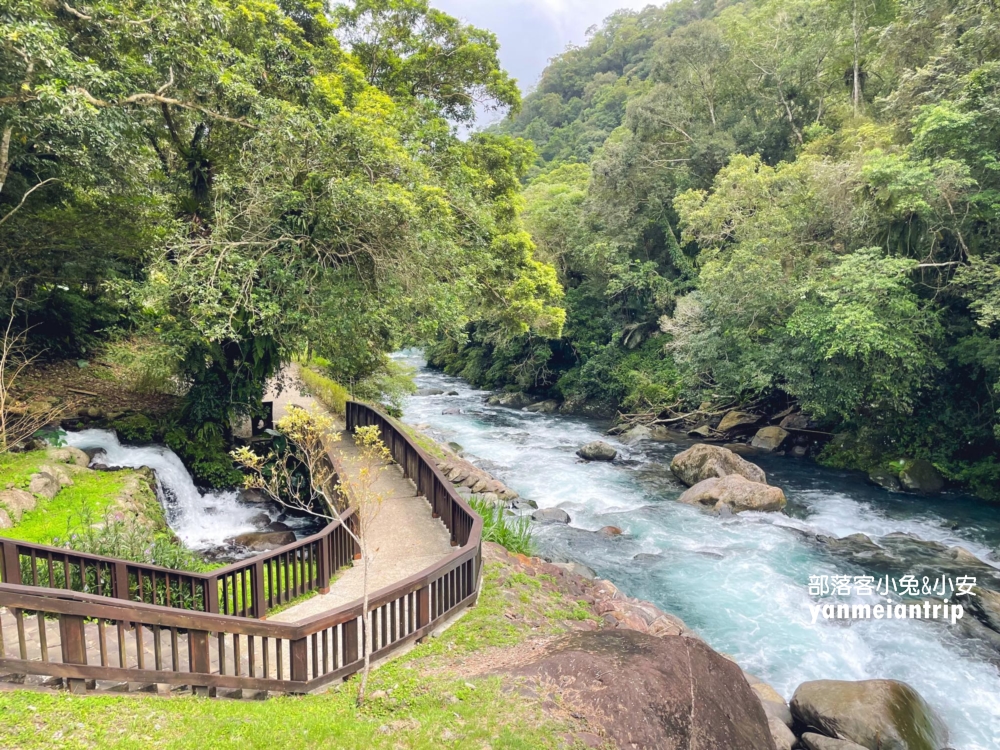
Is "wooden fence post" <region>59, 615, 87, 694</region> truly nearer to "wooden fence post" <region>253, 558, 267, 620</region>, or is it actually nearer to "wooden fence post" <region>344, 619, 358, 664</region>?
"wooden fence post" <region>344, 619, 358, 664</region>

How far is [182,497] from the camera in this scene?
1235cm

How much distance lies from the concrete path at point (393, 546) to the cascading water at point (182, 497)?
11.0 ft

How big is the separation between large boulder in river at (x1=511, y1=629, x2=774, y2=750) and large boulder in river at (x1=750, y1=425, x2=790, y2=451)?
15.8m

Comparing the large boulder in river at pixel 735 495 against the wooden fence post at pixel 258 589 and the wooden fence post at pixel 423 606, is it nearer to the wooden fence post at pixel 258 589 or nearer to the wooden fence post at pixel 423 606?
the wooden fence post at pixel 423 606

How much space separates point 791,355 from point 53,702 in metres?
19.3

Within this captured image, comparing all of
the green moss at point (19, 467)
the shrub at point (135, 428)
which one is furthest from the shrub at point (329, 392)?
the green moss at point (19, 467)

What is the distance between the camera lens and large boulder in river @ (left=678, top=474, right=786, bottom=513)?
15383 millimetres

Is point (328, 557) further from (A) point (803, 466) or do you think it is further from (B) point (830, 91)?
(B) point (830, 91)

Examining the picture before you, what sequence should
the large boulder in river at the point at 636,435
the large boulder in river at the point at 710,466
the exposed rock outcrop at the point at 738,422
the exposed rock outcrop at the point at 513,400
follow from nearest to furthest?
the large boulder in river at the point at 710,466, the exposed rock outcrop at the point at 738,422, the large boulder in river at the point at 636,435, the exposed rock outcrop at the point at 513,400

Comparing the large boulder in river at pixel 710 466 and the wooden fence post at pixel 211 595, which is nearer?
the wooden fence post at pixel 211 595

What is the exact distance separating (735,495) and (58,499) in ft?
49.7

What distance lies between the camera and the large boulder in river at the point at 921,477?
1672 cm

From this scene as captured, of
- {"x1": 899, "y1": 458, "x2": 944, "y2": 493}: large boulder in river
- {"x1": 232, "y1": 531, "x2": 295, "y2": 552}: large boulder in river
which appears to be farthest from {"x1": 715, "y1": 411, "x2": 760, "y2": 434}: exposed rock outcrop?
{"x1": 232, "y1": 531, "x2": 295, "y2": 552}: large boulder in river

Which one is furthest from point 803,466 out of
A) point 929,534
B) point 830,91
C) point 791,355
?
point 830,91
